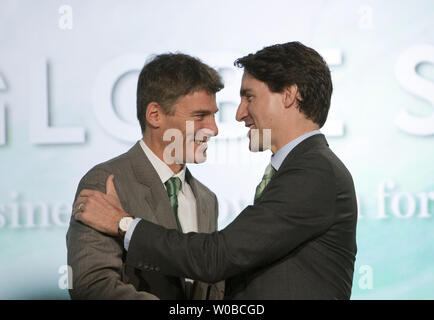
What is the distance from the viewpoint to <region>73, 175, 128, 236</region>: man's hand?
189 centimetres

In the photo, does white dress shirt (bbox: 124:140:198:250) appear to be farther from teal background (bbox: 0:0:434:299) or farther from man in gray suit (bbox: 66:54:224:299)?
teal background (bbox: 0:0:434:299)

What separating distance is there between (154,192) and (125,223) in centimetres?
29

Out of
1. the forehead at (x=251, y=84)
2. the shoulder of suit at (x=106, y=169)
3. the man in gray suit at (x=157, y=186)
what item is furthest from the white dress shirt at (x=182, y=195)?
the forehead at (x=251, y=84)

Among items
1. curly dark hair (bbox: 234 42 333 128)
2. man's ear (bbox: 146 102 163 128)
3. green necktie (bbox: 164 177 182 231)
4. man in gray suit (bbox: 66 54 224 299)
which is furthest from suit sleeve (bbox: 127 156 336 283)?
man's ear (bbox: 146 102 163 128)

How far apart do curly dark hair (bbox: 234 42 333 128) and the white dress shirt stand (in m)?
0.49

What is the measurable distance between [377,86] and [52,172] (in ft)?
5.95

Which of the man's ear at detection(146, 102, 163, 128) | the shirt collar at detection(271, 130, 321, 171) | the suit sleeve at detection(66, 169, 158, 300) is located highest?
the man's ear at detection(146, 102, 163, 128)

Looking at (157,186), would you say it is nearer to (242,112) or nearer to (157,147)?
(157,147)

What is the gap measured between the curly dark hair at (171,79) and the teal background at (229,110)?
3.18ft

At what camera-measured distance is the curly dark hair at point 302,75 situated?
202 cm

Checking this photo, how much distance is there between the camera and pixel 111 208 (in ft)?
6.25

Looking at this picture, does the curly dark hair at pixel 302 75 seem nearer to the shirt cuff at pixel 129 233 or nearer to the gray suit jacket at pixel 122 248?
the gray suit jacket at pixel 122 248

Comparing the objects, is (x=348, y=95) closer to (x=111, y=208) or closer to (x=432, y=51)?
(x=432, y=51)

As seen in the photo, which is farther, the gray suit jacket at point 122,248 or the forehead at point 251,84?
the forehead at point 251,84
